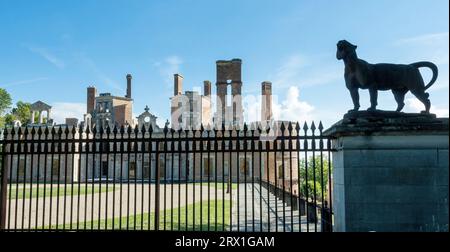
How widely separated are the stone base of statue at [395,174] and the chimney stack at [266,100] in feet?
123

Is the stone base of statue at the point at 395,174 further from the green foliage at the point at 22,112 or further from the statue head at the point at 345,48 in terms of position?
the green foliage at the point at 22,112

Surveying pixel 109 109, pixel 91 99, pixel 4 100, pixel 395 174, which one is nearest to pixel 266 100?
pixel 109 109

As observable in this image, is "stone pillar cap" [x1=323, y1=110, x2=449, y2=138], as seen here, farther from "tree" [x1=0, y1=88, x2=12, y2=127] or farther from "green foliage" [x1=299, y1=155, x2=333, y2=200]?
"tree" [x1=0, y1=88, x2=12, y2=127]

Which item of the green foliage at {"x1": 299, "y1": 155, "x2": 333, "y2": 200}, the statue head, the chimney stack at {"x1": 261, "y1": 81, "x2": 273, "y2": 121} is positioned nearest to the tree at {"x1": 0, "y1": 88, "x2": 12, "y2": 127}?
the chimney stack at {"x1": 261, "y1": 81, "x2": 273, "y2": 121}

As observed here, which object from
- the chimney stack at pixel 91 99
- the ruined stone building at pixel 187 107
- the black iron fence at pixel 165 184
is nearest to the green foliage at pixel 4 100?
the chimney stack at pixel 91 99

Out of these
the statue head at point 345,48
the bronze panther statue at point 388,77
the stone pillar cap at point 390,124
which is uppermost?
the statue head at point 345,48

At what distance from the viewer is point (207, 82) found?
155ft

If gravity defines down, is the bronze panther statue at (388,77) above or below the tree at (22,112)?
below

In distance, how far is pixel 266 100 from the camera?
44062 mm

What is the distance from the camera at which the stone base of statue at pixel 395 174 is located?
5.09 m

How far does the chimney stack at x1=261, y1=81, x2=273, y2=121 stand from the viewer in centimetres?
4338

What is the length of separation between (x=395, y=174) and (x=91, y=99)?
49.3m
